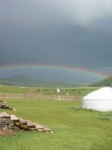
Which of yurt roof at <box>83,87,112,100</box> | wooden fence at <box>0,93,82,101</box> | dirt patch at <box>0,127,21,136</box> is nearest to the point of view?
dirt patch at <box>0,127,21,136</box>

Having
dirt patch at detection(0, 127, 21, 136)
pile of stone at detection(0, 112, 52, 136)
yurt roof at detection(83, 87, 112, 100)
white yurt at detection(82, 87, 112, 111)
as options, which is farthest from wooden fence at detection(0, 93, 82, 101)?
dirt patch at detection(0, 127, 21, 136)

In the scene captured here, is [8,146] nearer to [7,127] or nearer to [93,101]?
[7,127]

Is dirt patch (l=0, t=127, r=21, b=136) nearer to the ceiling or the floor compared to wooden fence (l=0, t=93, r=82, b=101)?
nearer to the floor

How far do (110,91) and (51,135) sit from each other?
34742 millimetres

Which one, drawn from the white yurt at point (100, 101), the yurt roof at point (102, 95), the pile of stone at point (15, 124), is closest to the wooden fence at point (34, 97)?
the yurt roof at point (102, 95)

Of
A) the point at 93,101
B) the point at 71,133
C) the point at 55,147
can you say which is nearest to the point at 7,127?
the point at 71,133

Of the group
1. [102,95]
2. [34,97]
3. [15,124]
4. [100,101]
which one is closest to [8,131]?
[15,124]

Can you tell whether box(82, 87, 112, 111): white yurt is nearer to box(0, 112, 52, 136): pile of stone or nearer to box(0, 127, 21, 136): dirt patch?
box(0, 112, 52, 136): pile of stone

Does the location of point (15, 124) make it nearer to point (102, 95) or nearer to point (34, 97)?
point (102, 95)

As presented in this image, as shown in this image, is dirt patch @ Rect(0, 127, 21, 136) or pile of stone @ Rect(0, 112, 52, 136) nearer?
dirt patch @ Rect(0, 127, 21, 136)

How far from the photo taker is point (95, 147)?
63.4 ft

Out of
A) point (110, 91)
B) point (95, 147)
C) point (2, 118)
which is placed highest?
point (110, 91)

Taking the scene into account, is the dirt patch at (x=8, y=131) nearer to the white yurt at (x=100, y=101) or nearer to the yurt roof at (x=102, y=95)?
the white yurt at (x=100, y=101)

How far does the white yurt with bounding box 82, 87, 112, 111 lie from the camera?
5284 cm
